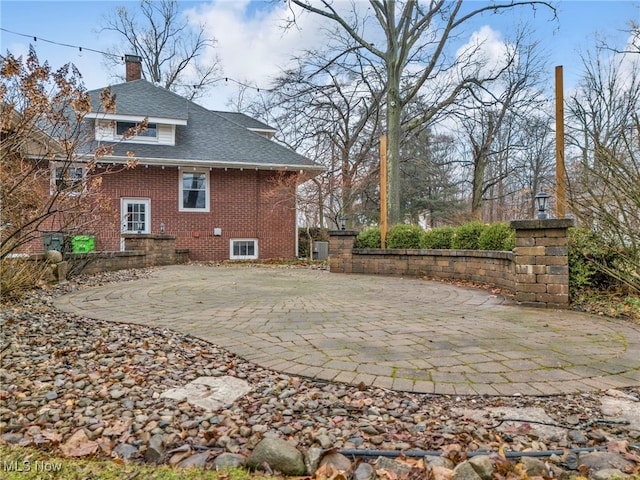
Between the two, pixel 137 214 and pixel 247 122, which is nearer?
pixel 137 214

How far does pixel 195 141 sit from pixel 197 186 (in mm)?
1706

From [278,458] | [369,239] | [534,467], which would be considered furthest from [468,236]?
[278,458]

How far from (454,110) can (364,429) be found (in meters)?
15.0

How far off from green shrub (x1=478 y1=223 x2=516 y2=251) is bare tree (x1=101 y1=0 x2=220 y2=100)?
1988cm

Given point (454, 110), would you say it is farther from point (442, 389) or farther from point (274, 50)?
point (442, 389)

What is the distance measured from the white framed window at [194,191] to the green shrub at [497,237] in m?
9.19

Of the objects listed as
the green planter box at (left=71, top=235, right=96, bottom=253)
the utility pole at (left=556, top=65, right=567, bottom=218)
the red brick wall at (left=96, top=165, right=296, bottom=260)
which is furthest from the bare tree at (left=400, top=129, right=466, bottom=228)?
the green planter box at (left=71, top=235, right=96, bottom=253)

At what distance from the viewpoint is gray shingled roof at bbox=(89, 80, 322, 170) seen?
12.4 m

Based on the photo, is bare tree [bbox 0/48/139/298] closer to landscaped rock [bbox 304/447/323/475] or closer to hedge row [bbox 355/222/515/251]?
landscaped rock [bbox 304/447/323/475]

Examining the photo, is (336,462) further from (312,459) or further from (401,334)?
(401,334)

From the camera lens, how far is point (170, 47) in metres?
22.7

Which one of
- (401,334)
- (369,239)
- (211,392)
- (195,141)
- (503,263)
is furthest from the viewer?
(195,141)

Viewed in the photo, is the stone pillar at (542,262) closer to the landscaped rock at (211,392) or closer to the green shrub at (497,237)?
the green shrub at (497,237)


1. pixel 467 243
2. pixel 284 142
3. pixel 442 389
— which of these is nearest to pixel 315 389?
pixel 442 389
